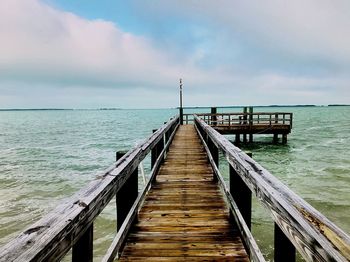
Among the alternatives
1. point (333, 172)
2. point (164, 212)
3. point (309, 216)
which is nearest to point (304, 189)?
point (333, 172)

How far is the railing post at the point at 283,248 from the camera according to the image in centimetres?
198

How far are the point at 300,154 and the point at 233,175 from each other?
21.2m

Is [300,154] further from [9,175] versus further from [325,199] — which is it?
[9,175]

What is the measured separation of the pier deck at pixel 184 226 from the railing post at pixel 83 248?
132 centimetres

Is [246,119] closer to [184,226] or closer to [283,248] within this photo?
[184,226]

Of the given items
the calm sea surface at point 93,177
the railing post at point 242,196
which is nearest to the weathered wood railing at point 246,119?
the calm sea surface at point 93,177

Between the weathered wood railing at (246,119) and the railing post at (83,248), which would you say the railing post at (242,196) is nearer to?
the railing post at (83,248)

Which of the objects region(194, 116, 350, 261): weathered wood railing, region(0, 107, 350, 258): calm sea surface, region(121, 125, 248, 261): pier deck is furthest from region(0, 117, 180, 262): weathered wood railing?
region(0, 107, 350, 258): calm sea surface

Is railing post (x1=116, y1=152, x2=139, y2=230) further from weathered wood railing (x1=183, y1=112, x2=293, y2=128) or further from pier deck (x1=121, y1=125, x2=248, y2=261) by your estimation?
weathered wood railing (x1=183, y1=112, x2=293, y2=128)

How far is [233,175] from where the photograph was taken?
3611 mm

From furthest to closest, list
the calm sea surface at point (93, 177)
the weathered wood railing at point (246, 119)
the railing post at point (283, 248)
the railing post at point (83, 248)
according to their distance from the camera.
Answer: the weathered wood railing at point (246, 119), the calm sea surface at point (93, 177), the railing post at point (283, 248), the railing post at point (83, 248)

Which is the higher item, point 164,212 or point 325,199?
point 164,212

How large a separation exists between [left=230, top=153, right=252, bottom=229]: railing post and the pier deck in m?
0.37

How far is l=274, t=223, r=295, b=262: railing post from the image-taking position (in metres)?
1.98
